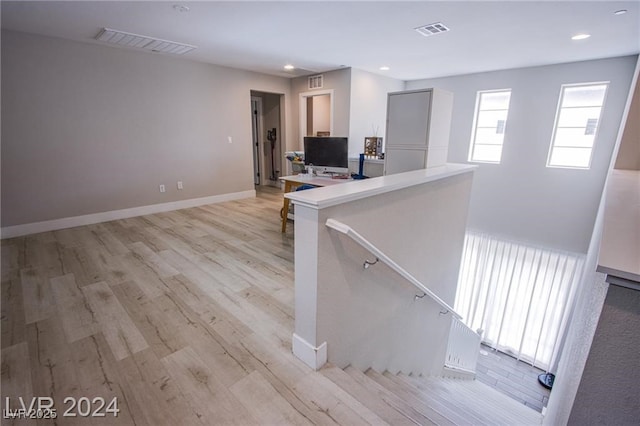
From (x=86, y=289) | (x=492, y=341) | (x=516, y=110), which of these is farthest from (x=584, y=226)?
(x=86, y=289)

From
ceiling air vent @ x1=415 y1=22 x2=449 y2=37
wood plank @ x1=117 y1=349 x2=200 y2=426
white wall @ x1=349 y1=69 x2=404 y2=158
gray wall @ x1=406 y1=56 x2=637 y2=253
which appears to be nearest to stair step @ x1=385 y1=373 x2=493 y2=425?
wood plank @ x1=117 y1=349 x2=200 y2=426

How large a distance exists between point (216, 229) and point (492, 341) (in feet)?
18.7

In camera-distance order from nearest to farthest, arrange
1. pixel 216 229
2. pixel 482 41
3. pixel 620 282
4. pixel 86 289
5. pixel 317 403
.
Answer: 1. pixel 620 282
2. pixel 317 403
3. pixel 86 289
4. pixel 482 41
5. pixel 216 229

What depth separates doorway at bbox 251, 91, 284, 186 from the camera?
22.8 feet

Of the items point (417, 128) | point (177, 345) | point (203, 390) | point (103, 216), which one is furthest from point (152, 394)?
point (103, 216)

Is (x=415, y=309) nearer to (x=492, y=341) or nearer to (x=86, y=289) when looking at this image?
(x=86, y=289)

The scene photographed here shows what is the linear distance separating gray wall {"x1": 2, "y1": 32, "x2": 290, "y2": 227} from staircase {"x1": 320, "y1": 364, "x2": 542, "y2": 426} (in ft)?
14.4

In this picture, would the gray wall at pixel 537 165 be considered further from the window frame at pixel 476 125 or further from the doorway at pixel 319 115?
the doorway at pixel 319 115

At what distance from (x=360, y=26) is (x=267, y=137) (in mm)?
4511

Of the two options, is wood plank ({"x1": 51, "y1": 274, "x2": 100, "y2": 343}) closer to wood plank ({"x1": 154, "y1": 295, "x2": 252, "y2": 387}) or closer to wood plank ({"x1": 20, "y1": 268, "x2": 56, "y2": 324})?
wood plank ({"x1": 20, "y1": 268, "x2": 56, "y2": 324})

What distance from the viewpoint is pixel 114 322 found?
6.53 ft

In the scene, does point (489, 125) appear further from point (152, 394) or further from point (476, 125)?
point (152, 394)

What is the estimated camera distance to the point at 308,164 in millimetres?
4465

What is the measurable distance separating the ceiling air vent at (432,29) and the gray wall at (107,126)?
11.6 feet
